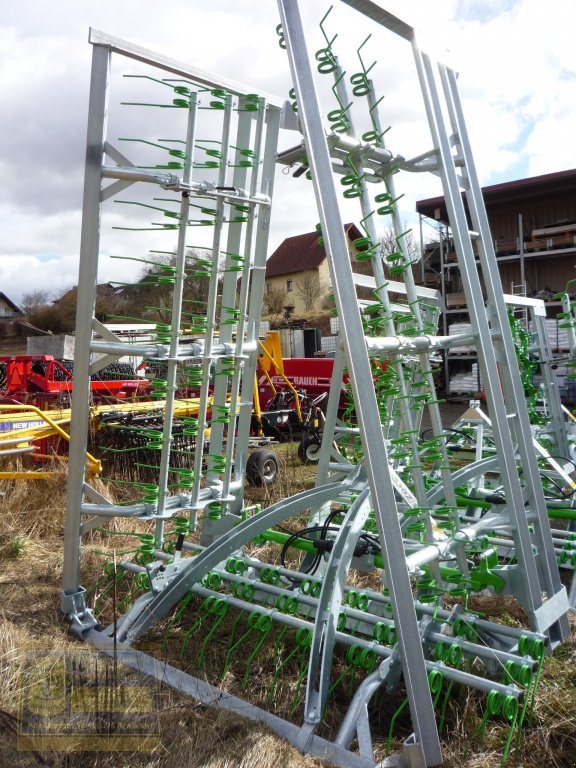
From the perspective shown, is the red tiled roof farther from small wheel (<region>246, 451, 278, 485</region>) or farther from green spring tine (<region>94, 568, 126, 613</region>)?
green spring tine (<region>94, 568, 126, 613</region>)

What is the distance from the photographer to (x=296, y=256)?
36.4 metres

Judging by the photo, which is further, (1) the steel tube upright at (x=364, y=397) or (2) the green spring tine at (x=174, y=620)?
(2) the green spring tine at (x=174, y=620)

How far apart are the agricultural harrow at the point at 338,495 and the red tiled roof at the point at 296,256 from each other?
31483mm

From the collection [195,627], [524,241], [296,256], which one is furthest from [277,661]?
[296,256]

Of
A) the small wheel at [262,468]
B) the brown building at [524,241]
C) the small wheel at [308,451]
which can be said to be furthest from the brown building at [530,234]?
the small wheel at [262,468]

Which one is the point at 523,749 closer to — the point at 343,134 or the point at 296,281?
the point at 343,134

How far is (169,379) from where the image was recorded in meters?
3.20

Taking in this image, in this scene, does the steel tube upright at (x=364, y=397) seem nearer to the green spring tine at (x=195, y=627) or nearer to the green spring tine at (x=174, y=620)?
the green spring tine at (x=195, y=627)

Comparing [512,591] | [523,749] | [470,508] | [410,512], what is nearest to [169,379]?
[410,512]

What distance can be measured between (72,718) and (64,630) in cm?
89

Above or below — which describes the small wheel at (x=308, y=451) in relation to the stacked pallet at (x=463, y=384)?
below

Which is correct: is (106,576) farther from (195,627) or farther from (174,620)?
(195,627)

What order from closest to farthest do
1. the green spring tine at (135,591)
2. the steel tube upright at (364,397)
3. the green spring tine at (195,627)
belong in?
the steel tube upright at (364,397), the green spring tine at (195,627), the green spring tine at (135,591)

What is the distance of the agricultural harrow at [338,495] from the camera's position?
7.87 ft
